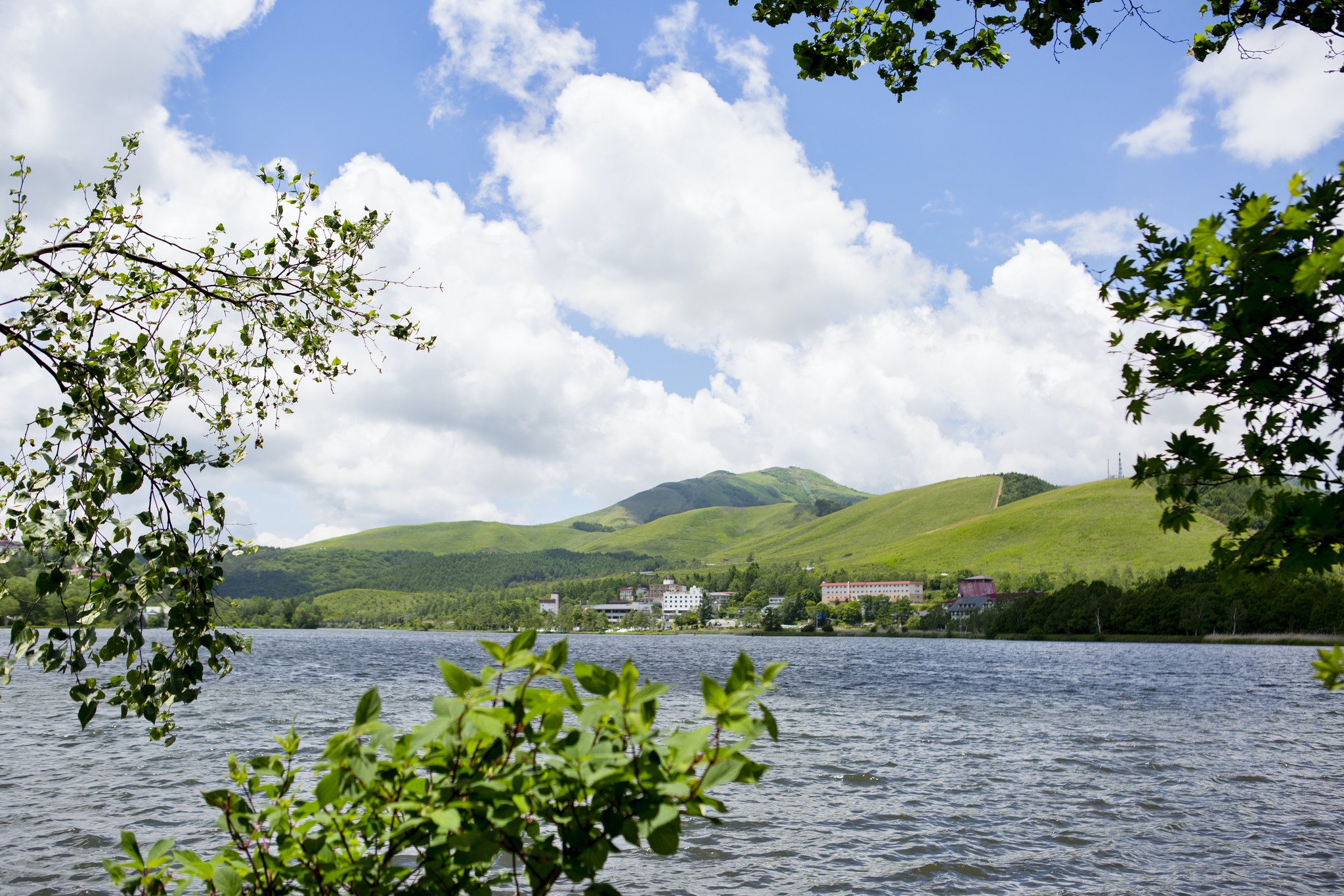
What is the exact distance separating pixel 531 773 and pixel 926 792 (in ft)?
68.4

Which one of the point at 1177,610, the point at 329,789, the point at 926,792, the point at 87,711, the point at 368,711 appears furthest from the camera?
the point at 1177,610

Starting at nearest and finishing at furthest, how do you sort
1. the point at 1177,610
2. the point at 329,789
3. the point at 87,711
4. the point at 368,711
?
the point at 329,789 < the point at 368,711 < the point at 87,711 < the point at 1177,610

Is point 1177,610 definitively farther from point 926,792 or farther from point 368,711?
point 368,711

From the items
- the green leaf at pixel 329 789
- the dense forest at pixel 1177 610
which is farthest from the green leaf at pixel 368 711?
the dense forest at pixel 1177 610

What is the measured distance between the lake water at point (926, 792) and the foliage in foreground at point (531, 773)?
1202 centimetres

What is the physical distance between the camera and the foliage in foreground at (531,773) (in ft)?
8.95

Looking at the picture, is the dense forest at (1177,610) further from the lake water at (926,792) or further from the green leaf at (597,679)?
the green leaf at (597,679)

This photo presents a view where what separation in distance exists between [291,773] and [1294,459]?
19.6 ft

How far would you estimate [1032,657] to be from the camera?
10788 centimetres

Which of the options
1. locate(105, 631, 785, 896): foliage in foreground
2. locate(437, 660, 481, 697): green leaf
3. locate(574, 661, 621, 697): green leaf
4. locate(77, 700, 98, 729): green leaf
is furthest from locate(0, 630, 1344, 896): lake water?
locate(437, 660, 481, 697): green leaf

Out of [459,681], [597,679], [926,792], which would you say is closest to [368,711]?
[459,681]

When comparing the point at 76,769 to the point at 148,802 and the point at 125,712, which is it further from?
the point at 125,712

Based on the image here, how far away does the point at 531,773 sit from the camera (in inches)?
118

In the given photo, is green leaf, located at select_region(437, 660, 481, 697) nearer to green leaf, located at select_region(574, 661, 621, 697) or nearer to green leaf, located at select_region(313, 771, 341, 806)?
green leaf, located at select_region(574, 661, 621, 697)
